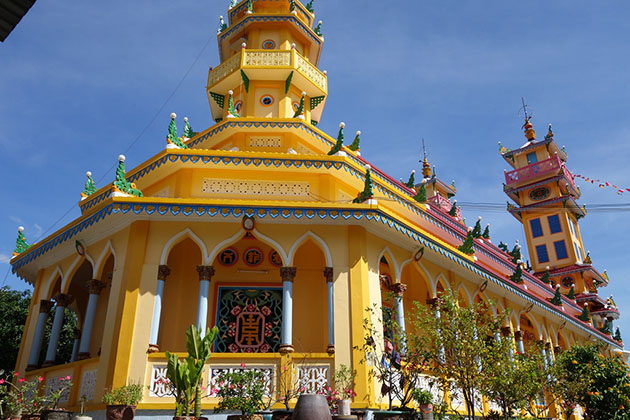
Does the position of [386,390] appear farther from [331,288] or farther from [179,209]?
[179,209]

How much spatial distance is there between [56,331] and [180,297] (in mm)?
3563

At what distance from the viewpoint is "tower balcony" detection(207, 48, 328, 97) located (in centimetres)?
1830

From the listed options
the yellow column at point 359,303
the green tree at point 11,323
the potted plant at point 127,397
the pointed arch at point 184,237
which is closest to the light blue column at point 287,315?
the yellow column at point 359,303

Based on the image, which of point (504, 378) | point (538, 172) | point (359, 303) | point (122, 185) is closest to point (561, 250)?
point (538, 172)

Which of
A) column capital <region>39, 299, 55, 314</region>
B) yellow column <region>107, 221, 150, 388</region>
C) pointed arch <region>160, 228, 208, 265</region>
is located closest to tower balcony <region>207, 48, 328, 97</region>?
pointed arch <region>160, 228, 208, 265</region>

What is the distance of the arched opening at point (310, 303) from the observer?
1318 centimetres

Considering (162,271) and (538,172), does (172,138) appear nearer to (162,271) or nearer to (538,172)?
(162,271)

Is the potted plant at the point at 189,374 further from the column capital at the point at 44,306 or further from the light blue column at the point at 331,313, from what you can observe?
the column capital at the point at 44,306

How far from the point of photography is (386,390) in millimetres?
10820

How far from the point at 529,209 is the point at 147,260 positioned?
3403 cm

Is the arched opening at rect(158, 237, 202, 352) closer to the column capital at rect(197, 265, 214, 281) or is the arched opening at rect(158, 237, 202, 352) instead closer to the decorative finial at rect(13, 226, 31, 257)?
the column capital at rect(197, 265, 214, 281)

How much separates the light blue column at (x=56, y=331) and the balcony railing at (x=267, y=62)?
31.6 ft

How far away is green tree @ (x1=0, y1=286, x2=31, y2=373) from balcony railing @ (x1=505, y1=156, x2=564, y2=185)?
35.3 metres

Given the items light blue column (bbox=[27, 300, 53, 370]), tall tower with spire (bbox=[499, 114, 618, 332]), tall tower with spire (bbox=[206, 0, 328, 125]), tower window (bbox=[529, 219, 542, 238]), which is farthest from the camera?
tower window (bbox=[529, 219, 542, 238])
